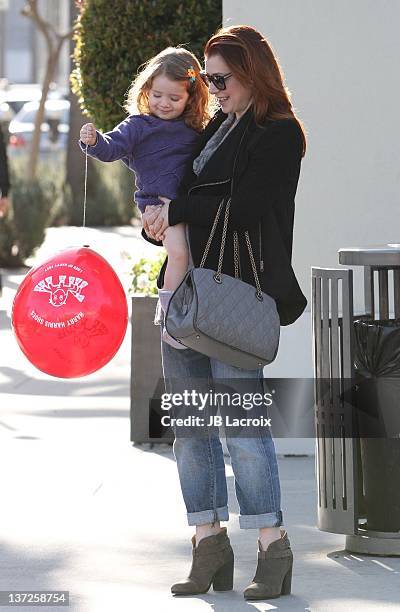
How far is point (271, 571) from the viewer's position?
509cm

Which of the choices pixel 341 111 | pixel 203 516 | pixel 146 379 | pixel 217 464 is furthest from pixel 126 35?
pixel 203 516

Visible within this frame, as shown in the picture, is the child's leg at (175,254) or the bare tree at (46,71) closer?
the child's leg at (175,254)

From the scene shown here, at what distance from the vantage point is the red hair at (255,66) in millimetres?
4930

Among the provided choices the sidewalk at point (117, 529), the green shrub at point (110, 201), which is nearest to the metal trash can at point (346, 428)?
the sidewalk at point (117, 529)

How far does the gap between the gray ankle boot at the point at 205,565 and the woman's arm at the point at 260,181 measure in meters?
1.11

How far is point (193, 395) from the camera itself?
506 centimetres

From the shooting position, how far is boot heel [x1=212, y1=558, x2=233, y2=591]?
5.22 metres

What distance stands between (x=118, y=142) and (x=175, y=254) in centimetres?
46

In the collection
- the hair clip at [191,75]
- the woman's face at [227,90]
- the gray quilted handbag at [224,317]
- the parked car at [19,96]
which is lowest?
the gray quilted handbag at [224,317]

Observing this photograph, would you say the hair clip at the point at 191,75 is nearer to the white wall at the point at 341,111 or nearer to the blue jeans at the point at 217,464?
the blue jeans at the point at 217,464

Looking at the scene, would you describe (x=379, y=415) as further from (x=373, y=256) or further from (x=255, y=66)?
(x=255, y=66)

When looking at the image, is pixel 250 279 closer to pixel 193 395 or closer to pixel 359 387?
pixel 193 395

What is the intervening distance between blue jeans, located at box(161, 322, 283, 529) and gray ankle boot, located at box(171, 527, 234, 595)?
0.08 meters

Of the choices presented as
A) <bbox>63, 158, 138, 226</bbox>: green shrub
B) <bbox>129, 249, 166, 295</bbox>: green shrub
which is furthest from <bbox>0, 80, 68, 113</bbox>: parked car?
<bbox>129, 249, 166, 295</bbox>: green shrub
